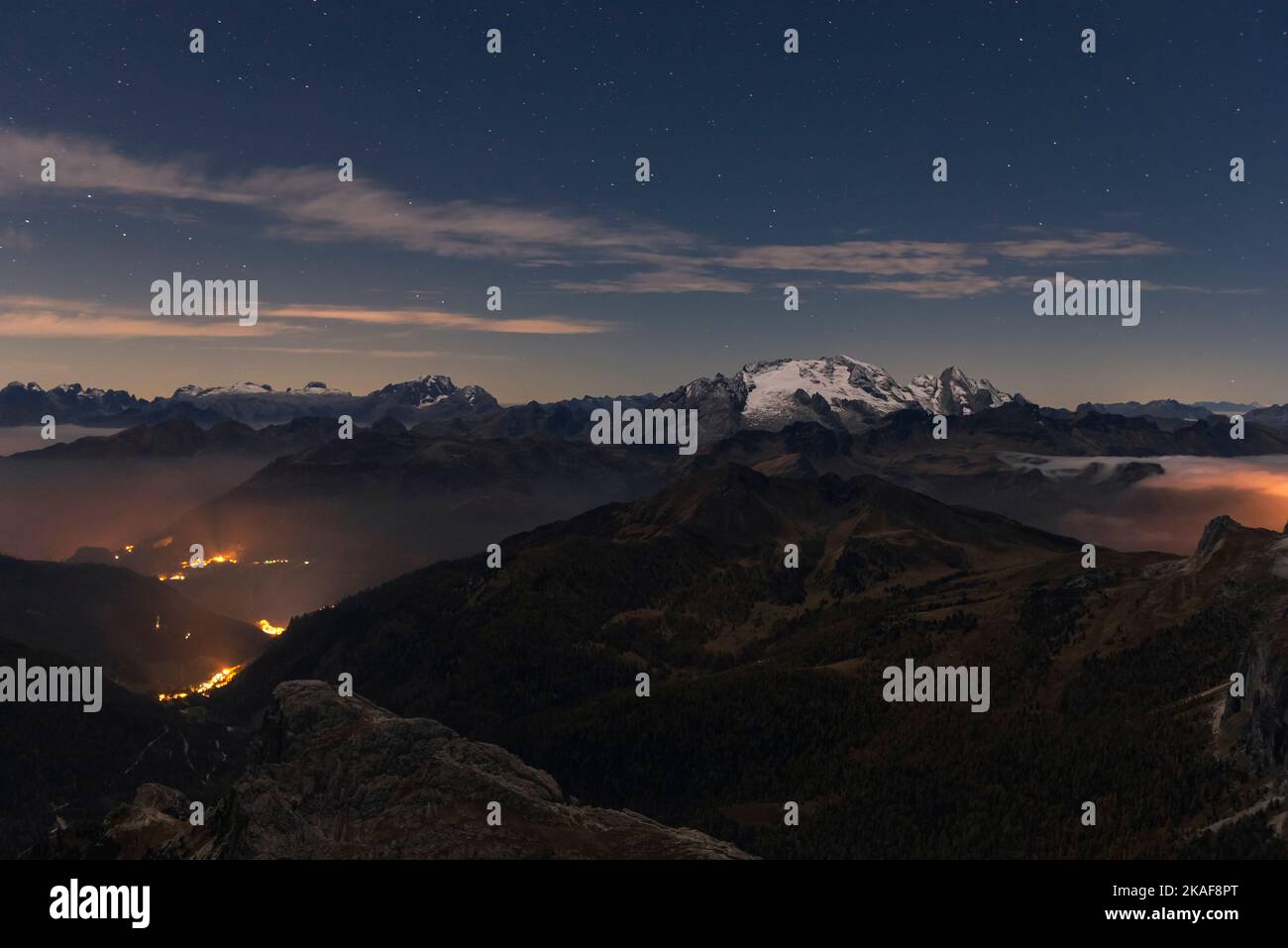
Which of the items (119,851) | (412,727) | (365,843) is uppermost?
(412,727)

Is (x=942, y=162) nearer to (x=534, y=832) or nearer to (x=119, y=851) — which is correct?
(x=534, y=832)
